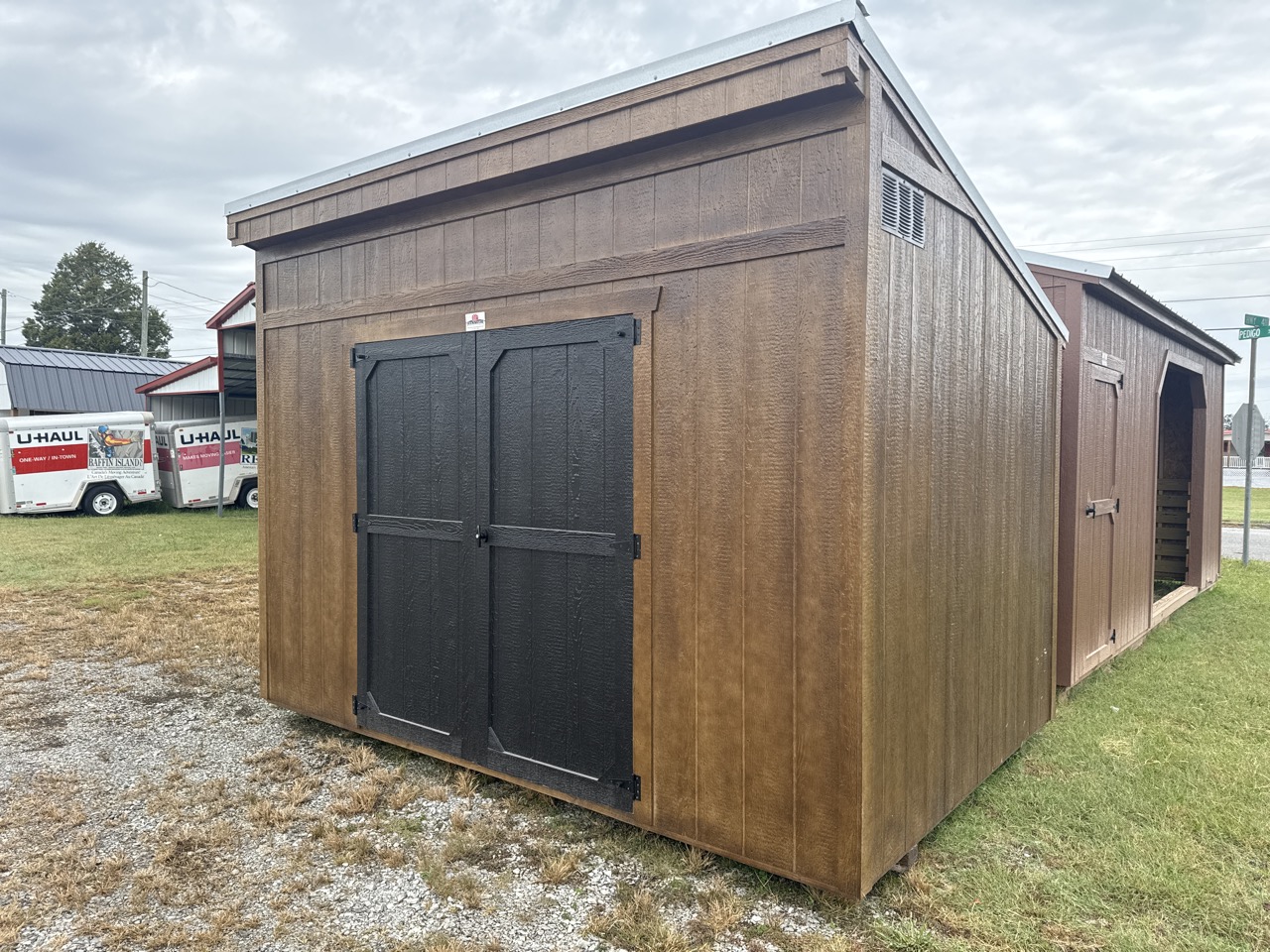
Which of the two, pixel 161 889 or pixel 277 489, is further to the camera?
pixel 277 489

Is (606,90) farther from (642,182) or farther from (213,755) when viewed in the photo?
(213,755)

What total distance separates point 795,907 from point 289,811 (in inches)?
72.8

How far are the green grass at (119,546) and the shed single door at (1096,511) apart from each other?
328 inches

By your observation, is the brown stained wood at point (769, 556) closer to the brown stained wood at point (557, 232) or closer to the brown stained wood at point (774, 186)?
the brown stained wood at point (774, 186)

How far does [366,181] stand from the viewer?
3.25 metres

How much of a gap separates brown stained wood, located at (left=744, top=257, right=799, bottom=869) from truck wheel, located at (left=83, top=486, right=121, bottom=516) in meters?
15.2

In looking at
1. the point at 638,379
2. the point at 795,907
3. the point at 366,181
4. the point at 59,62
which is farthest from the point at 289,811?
the point at 59,62

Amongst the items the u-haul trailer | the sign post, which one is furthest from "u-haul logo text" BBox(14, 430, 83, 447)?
the sign post

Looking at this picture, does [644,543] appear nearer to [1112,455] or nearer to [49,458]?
[1112,455]

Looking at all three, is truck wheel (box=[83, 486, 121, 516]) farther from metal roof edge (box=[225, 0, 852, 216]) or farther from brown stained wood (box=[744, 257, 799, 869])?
brown stained wood (box=[744, 257, 799, 869])

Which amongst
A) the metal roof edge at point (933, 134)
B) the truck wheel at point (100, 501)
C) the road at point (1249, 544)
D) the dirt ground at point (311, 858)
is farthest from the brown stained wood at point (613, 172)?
the truck wheel at point (100, 501)

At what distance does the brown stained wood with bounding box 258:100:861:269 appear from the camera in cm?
220

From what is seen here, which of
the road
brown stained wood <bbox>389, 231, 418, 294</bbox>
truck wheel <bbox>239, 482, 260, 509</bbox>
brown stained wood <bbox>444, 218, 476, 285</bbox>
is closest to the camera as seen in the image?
brown stained wood <bbox>444, 218, 476, 285</bbox>

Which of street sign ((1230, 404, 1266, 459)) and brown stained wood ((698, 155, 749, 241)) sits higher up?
brown stained wood ((698, 155, 749, 241))
